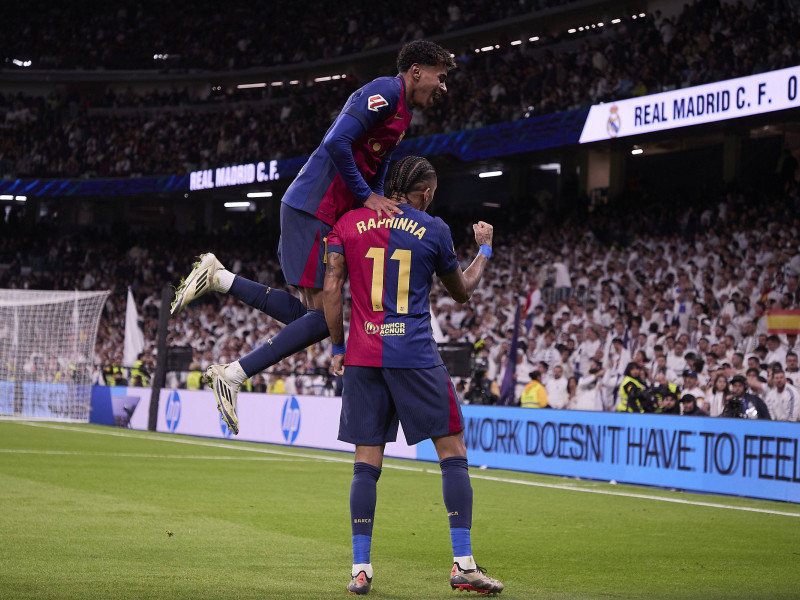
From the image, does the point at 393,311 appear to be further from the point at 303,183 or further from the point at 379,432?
the point at 303,183

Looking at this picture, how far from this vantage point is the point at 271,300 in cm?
585

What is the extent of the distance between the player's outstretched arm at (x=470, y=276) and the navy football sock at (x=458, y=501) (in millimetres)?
839

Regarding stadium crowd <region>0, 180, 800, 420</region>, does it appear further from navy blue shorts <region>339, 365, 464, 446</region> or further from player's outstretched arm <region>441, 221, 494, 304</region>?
navy blue shorts <region>339, 365, 464, 446</region>

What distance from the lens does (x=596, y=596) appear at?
5074mm

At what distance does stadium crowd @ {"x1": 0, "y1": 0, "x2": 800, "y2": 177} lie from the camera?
2016cm

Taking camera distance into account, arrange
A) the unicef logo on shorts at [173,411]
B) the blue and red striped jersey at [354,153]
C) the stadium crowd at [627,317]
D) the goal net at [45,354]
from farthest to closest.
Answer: the unicef logo on shorts at [173,411], the goal net at [45,354], the stadium crowd at [627,317], the blue and red striped jersey at [354,153]

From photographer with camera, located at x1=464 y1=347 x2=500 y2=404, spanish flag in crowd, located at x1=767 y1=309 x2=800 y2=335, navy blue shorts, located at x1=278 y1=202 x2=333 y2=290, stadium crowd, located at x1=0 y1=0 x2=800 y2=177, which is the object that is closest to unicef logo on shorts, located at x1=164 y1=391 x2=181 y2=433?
photographer with camera, located at x1=464 y1=347 x2=500 y2=404

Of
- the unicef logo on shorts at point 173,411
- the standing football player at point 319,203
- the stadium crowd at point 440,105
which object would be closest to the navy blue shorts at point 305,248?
the standing football player at point 319,203

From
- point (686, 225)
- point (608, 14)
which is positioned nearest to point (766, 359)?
point (686, 225)

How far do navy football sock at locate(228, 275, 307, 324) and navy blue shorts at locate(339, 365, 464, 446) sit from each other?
0.75 meters

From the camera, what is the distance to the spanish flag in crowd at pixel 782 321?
52.4ft

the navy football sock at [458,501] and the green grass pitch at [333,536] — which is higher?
the navy football sock at [458,501]

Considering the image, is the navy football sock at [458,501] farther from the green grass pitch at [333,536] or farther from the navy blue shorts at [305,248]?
the navy blue shorts at [305,248]

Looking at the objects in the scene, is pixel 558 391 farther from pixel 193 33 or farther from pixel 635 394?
pixel 193 33
